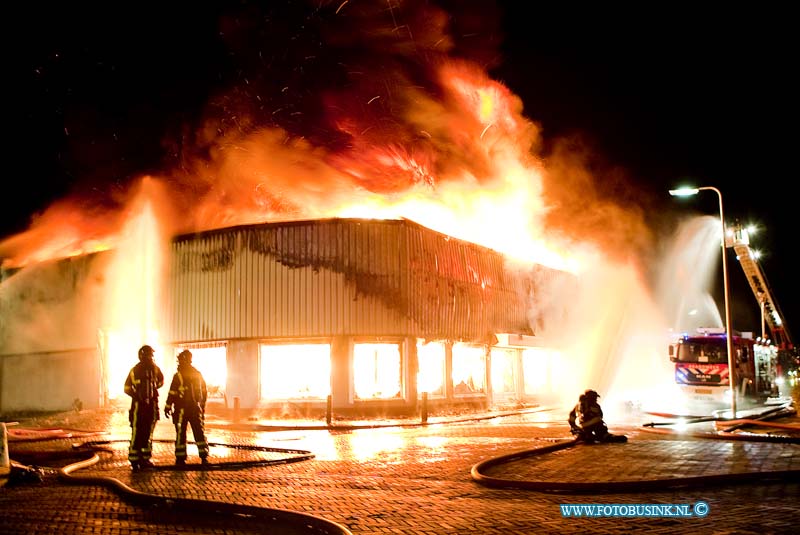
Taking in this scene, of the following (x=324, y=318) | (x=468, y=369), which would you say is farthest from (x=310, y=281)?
(x=468, y=369)

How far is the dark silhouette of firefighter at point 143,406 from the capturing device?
10.8 m

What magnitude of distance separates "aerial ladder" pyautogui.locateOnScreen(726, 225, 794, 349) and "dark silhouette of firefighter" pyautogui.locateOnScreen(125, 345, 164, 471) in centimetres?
2809

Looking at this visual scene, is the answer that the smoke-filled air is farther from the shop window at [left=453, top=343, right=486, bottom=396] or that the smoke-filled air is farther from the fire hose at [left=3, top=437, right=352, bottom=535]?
the fire hose at [left=3, top=437, right=352, bottom=535]

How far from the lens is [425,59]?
28062 mm

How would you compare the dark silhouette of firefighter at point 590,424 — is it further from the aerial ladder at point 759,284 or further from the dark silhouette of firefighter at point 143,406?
the aerial ladder at point 759,284

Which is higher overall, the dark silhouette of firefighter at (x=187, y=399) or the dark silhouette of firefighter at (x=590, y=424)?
the dark silhouette of firefighter at (x=187, y=399)

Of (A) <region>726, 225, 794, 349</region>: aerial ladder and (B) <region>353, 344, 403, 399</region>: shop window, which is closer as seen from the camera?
(B) <region>353, 344, 403, 399</region>: shop window

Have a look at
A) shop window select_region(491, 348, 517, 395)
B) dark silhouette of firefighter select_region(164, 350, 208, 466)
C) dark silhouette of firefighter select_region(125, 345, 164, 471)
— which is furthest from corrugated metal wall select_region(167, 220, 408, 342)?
dark silhouette of firefighter select_region(125, 345, 164, 471)

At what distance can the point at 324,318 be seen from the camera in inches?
947

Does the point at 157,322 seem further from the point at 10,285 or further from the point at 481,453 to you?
the point at 481,453

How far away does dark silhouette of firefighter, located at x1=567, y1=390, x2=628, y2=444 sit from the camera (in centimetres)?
1337

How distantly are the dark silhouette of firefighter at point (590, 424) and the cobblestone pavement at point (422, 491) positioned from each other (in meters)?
0.34

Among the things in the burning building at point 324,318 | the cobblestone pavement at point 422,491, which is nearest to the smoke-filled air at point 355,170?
the burning building at point 324,318

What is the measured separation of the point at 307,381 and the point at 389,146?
1043 centimetres
